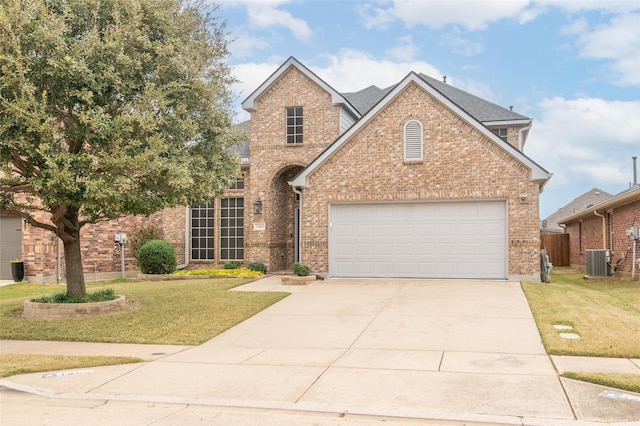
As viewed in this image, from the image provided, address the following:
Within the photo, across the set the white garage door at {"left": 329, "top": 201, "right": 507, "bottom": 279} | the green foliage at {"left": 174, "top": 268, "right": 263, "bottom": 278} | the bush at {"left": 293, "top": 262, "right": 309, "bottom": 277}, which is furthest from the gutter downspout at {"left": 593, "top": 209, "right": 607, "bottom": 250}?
the green foliage at {"left": 174, "top": 268, "right": 263, "bottom": 278}

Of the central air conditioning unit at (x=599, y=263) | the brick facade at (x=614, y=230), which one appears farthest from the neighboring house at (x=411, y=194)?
the central air conditioning unit at (x=599, y=263)

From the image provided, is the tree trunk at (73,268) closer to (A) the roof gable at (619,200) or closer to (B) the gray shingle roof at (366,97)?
(B) the gray shingle roof at (366,97)

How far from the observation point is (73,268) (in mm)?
13180

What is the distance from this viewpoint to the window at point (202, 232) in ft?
75.8

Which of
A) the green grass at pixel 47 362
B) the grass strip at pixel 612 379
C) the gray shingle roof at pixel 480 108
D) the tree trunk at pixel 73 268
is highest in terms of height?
the gray shingle roof at pixel 480 108

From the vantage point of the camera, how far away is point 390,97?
17609 mm

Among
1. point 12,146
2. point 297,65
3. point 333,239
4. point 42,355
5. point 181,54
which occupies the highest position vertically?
point 297,65

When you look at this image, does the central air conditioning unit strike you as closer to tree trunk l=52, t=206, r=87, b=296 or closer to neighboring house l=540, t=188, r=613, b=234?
tree trunk l=52, t=206, r=87, b=296

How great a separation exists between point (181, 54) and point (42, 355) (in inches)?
258

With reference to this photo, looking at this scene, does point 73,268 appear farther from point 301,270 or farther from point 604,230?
point 604,230

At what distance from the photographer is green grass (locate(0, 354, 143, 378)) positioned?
28.1 feet

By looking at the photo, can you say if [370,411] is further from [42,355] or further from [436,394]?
[42,355]

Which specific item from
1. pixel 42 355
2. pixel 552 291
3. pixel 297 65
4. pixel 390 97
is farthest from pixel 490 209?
pixel 42 355

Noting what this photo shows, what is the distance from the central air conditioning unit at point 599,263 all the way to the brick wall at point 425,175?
4527 mm
